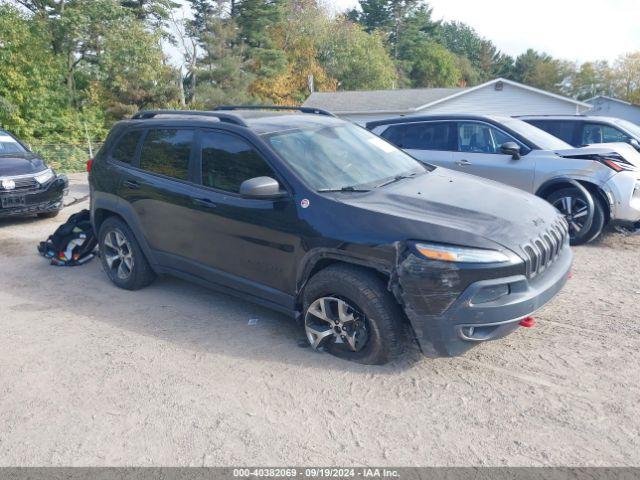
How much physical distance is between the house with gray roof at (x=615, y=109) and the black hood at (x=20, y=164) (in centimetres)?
3988

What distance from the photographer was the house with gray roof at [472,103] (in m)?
28.1

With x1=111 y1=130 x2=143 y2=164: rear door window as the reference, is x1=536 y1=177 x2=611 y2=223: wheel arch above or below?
below

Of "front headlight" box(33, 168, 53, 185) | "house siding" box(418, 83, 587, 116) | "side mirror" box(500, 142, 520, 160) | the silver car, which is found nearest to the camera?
the silver car

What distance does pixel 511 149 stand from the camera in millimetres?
7059

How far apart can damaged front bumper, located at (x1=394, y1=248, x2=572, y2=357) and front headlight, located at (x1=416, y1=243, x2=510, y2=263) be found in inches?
1.5

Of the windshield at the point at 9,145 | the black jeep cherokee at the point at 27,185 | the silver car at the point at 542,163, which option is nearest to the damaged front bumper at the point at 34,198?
the black jeep cherokee at the point at 27,185

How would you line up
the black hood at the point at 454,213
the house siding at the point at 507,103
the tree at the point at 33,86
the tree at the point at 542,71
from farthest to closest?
the tree at the point at 542,71 → the house siding at the point at 507,103 → the tree at the point at 33,86 → the black hood at the point at 454,213

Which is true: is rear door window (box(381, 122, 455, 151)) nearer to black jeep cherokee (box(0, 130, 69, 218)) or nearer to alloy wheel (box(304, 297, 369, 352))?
alloy wheel (box(304, 297, 369, 352))

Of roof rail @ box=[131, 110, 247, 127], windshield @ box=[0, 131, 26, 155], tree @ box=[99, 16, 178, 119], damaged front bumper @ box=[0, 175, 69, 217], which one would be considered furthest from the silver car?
tree @ box=[99, 16, 178, 119]

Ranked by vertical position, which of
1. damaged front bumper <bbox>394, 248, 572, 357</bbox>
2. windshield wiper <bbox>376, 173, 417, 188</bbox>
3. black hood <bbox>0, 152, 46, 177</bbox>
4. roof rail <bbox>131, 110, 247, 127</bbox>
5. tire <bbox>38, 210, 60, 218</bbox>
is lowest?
tire <bbox>38, 210, 60, 218</bbox>

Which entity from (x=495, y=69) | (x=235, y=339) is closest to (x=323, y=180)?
(x=235, y=339)

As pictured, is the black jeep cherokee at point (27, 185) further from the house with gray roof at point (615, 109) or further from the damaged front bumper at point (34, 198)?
the house with gray roof at point (615, 109)

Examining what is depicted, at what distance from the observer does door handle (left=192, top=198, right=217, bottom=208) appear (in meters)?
4.43

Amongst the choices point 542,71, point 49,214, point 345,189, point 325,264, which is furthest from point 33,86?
point 542,71
